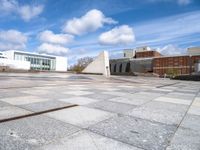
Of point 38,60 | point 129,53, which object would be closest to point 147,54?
point 129,53

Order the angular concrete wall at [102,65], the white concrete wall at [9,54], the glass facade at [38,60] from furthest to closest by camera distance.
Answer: the glass facade at [38,60]
the white concrete wall at [9,54]
the angular concrete wall at [102,65]

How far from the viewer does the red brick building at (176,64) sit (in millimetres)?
74969

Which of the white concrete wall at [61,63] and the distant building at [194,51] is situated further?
the white concrete wall at [61,63]

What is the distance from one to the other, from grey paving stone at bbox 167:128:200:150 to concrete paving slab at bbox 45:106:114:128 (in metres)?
1.41

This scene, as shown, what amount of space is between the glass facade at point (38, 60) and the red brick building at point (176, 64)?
52.5 metres

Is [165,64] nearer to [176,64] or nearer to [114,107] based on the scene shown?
[176,64]

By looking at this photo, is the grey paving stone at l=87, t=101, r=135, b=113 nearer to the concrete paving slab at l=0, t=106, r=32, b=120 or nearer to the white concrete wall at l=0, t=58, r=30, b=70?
the concrete paving slab at l=0, t=106, r=32, b=120

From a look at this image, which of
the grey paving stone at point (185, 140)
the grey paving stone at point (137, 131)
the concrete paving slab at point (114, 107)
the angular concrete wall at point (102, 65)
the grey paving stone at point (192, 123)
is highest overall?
the angular concrete wall at point (102, 65)

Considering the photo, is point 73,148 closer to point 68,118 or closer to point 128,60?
point 68,118

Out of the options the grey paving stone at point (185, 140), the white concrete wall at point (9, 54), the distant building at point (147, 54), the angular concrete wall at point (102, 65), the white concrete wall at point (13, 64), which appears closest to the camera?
the grey paving stone at point (185, 140)

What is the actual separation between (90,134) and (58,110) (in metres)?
1.53

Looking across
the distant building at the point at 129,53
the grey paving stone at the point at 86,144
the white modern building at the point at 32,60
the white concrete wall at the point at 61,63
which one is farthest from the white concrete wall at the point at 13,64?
the distant building at the point at 129,53

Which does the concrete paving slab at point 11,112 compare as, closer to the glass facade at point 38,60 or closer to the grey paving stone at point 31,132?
the grey paving stone at point 31,132

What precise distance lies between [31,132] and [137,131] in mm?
1733
